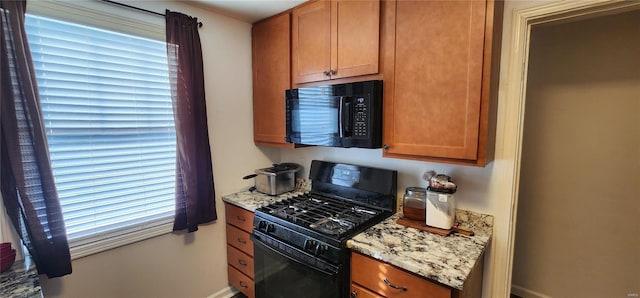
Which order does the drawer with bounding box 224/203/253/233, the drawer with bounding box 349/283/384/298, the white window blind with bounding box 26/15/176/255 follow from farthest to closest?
the drawer with bounding box 224/203/253/233
the white window blind with bounding box 26/15/176/255
the drawer with bounding box 349/283/384/298

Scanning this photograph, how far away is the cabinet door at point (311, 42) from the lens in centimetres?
181

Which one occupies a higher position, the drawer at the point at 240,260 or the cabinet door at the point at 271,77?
the cabinet door at the point at 271,77

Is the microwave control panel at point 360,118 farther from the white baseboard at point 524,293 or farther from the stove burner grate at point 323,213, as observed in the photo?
the white baseboard at point 524,293

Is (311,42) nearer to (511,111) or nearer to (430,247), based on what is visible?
Result: (511,111)

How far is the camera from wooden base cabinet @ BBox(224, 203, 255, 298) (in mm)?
2102

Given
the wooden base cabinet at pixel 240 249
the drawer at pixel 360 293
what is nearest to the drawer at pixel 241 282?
the wooden base cabinet at pixel 240 249

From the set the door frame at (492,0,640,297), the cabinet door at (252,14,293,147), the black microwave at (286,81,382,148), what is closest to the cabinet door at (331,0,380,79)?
the black microwave at (286,81,382,148)

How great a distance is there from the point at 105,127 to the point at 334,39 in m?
1.50

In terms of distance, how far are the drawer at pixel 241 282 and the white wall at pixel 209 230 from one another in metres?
0.08

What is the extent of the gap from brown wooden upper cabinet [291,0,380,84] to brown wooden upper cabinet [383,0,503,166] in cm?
14

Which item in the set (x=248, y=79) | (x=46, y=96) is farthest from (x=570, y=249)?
(x=46, y=96)

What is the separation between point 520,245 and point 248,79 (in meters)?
2.70

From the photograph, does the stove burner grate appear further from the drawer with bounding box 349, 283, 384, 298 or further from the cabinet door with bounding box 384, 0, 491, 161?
the cabinet door with bounding box 384, 0, 491, 161

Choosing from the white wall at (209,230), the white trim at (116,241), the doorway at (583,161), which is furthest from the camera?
the doorway at (583,161)
